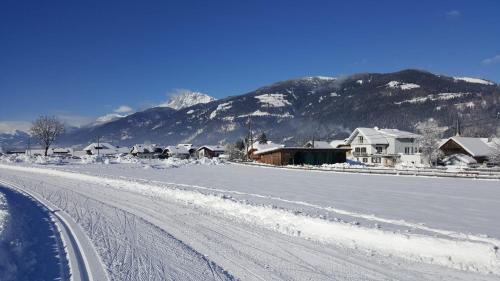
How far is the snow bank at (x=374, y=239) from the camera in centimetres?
1001

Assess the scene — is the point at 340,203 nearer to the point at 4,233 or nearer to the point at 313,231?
the point at 313,231

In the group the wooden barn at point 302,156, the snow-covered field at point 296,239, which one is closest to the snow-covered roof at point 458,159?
the wooden barn at point 302,156

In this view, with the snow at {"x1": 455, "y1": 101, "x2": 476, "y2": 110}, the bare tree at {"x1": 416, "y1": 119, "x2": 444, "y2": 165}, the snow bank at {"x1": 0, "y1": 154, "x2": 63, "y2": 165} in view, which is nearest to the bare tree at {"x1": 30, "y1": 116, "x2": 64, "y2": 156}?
the snow bank at {"x1": 0, "y1": 154, "x2": 63, "y2": 165}

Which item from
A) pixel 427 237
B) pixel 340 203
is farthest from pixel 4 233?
pixel 340 203

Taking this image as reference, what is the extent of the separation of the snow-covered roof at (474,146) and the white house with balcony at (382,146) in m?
13.3

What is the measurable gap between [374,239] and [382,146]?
77842 millimetres

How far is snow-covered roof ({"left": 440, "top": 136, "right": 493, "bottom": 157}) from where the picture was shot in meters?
66.9

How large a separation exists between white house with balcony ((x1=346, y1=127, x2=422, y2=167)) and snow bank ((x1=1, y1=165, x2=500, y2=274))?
70.1 m

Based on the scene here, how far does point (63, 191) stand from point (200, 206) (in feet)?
41.9

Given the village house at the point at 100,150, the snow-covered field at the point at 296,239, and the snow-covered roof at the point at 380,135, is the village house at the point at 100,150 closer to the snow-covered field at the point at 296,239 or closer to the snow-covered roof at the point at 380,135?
the snow-covered roof at the point at 380,135

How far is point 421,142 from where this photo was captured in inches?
2788

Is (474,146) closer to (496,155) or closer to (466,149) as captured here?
(466,149)

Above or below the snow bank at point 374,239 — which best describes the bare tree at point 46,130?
above

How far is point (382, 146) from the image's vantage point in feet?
283
